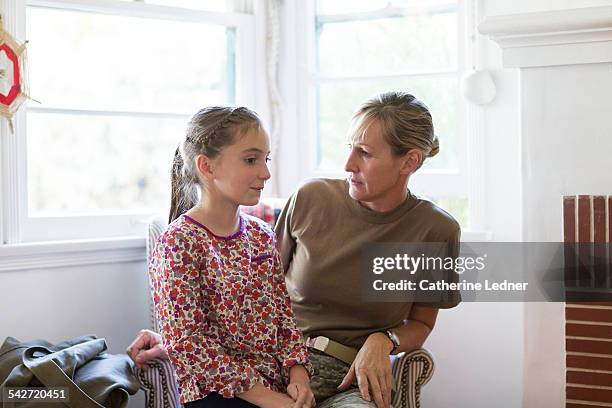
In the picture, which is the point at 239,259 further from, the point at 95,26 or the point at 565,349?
the point at 95,26

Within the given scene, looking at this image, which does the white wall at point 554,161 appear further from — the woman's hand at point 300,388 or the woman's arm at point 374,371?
the woman's hand at point 300,388

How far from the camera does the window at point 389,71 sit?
2725 millimetres

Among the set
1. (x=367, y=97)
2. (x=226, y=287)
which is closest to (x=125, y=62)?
(x=367, y=97)

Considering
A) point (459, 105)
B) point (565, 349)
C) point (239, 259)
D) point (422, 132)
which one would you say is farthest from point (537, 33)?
point (239, 259)

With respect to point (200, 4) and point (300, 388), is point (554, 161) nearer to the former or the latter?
point (300, 388)

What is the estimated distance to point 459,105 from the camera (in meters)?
2.71

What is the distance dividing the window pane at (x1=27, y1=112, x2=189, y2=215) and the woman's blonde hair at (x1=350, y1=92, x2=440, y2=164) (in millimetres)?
988

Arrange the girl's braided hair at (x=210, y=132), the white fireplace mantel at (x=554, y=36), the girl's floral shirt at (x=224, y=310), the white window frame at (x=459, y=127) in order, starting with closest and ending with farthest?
the girl's floral shirt at (x=224, y=310) → the girl's braided hair at (x=210, y=132) → the white fireplace mantel at (x=554, y=36) → the white window frame at (x=459, y=127)

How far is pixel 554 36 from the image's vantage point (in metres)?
1.99

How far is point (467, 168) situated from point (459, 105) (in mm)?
239

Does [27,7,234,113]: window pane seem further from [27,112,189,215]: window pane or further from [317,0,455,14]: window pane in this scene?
[317,0,455,14]: window pane

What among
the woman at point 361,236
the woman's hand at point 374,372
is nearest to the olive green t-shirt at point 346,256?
the woman at point 361,236

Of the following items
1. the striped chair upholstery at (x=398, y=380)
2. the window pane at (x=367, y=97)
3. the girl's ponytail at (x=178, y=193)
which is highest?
the window pane at (x=367, y=97)

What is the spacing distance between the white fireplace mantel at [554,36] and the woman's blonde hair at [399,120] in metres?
0.41
